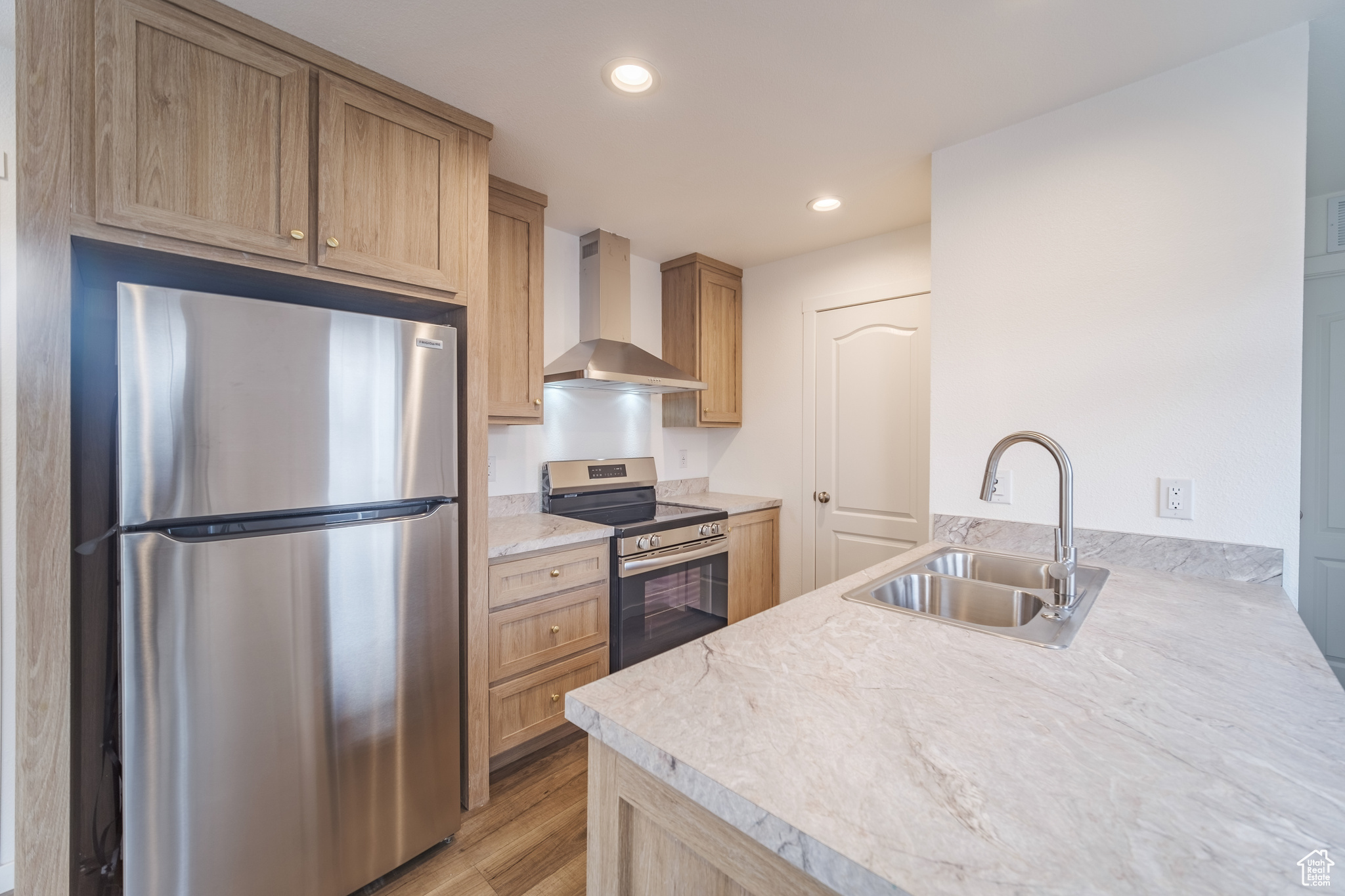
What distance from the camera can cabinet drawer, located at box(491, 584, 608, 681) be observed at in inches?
75.9

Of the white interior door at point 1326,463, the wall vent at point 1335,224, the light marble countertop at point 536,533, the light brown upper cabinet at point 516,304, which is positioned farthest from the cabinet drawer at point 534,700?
the wall vent at point 1335,224

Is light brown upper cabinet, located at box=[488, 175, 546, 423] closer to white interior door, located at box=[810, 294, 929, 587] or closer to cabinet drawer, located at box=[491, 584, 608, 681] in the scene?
cabinet drawer, located at box=[491, 584, 608, 681]

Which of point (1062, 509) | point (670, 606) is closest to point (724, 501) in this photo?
point (670, 606)

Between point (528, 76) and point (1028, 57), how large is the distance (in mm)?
1476

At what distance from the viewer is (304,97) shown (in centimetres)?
144

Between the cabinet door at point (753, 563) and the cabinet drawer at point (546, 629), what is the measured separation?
938 mm

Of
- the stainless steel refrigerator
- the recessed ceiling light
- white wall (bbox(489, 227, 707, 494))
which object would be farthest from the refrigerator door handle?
the recessed ceiling light

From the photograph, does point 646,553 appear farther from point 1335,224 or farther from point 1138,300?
point 1335,224

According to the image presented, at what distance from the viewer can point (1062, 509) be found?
4.44 feet

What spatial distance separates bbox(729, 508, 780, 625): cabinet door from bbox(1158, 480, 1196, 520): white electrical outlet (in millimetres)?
1813

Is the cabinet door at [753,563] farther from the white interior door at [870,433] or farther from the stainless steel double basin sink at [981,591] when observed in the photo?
the stainless steel double basin sink at [981,591]

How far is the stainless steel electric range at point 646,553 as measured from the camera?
236 centimetres

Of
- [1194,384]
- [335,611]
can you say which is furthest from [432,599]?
[1194,384]

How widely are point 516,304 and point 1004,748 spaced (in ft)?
7.37
